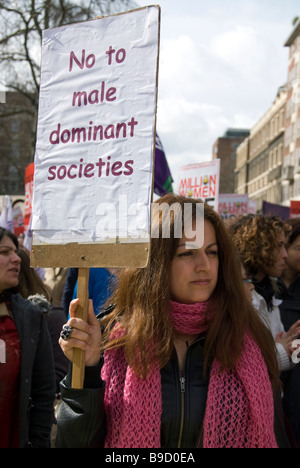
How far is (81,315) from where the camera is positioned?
199 centimetres

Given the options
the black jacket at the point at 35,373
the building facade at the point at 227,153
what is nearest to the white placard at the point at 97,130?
the black jacket at the point at 35,373

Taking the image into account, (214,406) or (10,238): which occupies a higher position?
(10,238)

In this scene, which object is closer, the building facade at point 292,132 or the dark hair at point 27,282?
the dark hair at point 27,282

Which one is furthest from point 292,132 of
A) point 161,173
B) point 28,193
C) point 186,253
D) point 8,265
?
point 186,253

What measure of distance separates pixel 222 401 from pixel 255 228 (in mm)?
2102

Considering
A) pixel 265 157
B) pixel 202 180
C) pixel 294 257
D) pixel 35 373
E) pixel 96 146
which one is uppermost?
pixel 265 157

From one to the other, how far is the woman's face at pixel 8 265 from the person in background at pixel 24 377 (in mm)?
96

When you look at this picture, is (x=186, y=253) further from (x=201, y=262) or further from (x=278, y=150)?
(x=278, y=150)

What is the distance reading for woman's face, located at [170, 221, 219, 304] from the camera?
2.25 metres

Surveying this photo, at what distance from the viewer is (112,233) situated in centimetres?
205

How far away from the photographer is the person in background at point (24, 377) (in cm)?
270

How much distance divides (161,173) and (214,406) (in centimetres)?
448

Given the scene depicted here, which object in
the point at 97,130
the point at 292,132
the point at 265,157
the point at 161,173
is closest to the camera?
the point at 97,130

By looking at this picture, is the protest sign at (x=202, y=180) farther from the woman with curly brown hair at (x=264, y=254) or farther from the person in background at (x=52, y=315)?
the person in background at (x=52, y=315)
